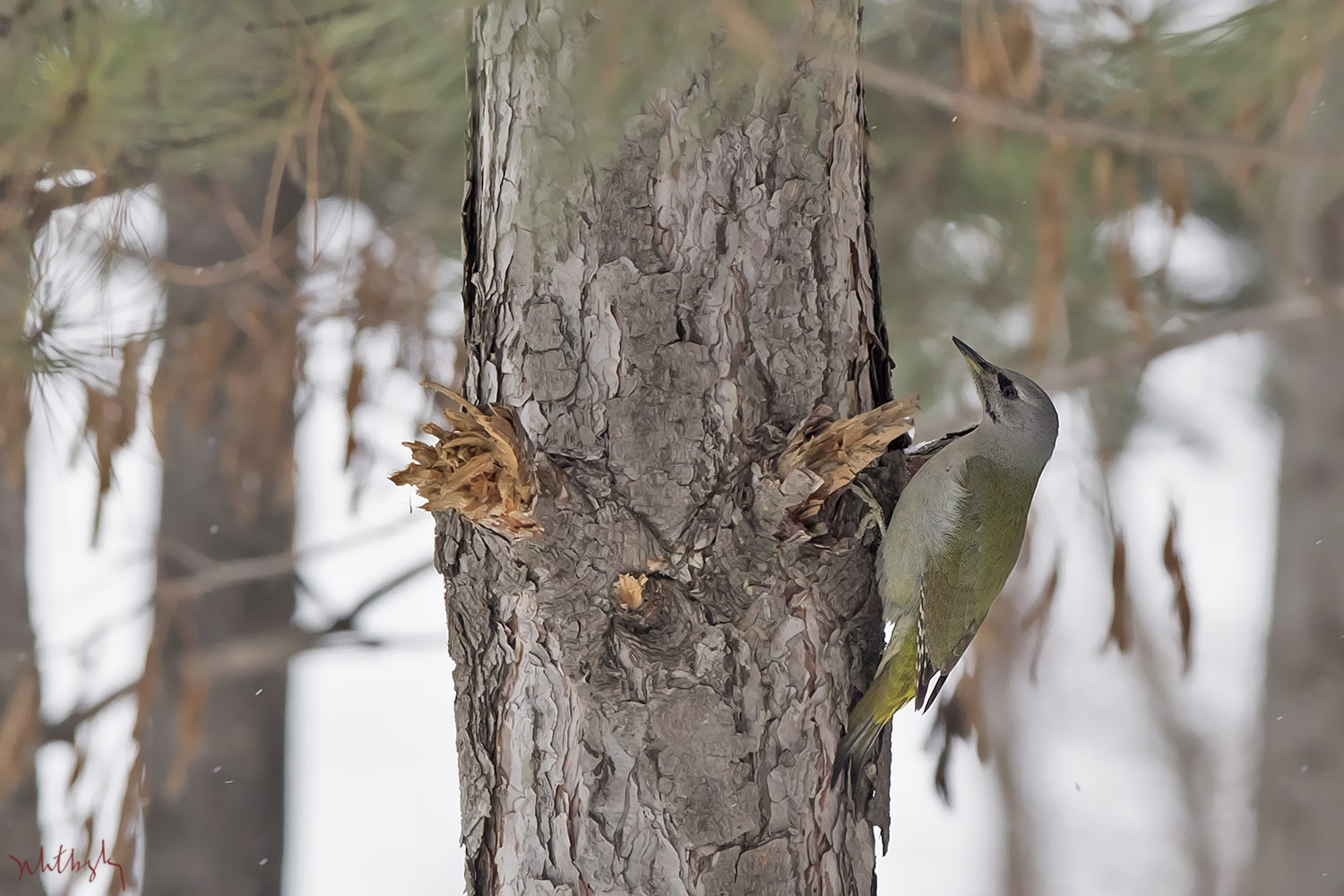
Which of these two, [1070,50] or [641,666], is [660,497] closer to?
[641,666]

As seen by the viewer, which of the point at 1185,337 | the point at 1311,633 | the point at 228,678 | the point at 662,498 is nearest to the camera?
the point at 662,498

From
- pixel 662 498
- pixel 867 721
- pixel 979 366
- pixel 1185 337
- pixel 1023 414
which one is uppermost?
pixel 1185 337

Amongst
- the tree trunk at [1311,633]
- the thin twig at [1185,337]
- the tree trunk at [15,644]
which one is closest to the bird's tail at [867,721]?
the thin twig at [1185,337]

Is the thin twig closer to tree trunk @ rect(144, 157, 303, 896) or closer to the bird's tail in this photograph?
the bird's tail

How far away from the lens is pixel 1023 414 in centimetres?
228

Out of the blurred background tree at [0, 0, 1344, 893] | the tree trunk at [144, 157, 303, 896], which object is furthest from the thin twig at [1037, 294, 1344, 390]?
the tree trunk at [144, 157, 303, 896]

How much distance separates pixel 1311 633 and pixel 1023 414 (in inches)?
86.3

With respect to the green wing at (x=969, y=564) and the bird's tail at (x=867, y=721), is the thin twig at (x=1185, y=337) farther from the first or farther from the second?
the bird's tail at (x=867, y=721)

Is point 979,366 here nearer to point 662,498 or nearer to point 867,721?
point 867,721

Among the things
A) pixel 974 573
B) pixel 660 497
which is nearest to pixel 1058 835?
pixel 974 573

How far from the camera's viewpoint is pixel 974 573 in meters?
2.16

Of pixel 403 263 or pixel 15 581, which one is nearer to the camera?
pixel 403 263

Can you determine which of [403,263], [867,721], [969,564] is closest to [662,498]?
[867,721]

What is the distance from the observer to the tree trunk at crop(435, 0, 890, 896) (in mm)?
1417
